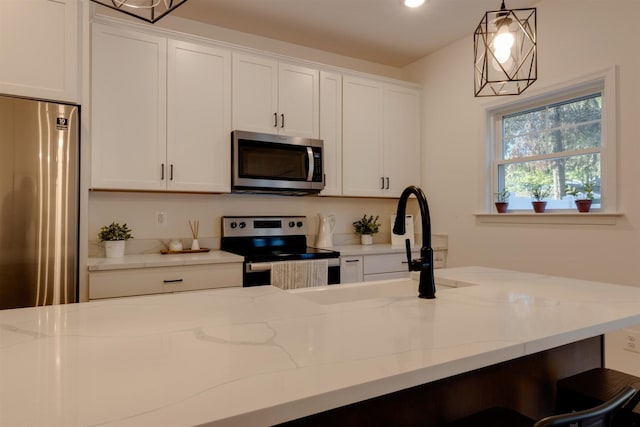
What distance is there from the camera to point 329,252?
9.64 ft

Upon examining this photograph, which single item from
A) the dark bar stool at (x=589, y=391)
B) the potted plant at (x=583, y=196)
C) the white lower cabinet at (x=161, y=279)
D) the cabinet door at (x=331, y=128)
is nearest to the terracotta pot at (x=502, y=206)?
the potted plant at (x=583, y=196)

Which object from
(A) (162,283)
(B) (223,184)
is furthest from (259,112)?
(A) (162,283)

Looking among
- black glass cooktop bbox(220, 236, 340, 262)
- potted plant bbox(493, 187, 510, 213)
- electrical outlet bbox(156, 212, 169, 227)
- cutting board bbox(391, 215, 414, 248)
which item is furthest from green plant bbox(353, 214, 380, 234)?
electrical outlet bbox(156, 212, 169, 227)

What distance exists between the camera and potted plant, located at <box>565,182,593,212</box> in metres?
2.52

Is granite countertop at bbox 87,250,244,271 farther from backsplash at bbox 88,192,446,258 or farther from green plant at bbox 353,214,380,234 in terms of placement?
green plant at bbox 353,214,380,234

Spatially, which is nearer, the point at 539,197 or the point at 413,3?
the point at 413,3

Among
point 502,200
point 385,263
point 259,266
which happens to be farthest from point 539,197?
point 259,266

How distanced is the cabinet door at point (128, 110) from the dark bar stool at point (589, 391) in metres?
2.47

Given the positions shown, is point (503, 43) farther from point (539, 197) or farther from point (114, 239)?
point (114, 239)

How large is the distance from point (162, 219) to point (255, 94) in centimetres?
119

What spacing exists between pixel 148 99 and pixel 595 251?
3.10m

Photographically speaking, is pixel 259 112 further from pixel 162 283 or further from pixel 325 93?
pixel 162 283

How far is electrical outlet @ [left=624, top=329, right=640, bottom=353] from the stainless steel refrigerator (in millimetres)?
3190

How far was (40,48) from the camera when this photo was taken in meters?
2.07
